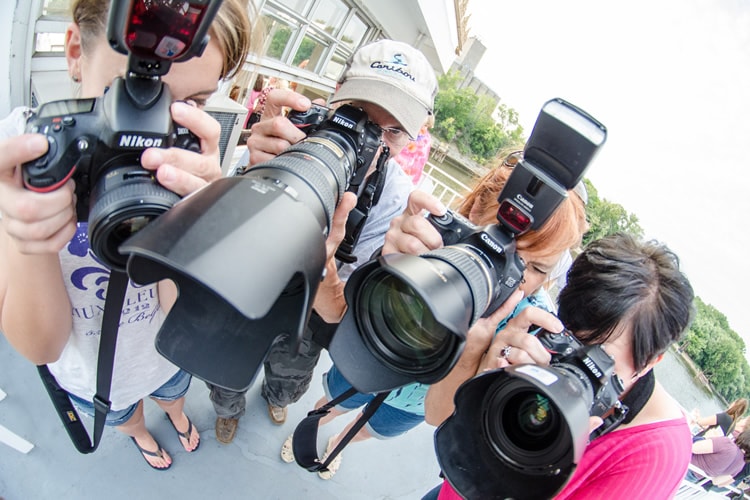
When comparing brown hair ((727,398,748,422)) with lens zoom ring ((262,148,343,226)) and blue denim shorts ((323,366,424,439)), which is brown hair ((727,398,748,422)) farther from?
lens zoom ring ((262,148,343,226))

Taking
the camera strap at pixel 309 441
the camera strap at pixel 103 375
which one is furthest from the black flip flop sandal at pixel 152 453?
the camera strap at pixel 309 441

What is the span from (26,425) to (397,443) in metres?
1.56

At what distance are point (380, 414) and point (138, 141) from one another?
1.29m

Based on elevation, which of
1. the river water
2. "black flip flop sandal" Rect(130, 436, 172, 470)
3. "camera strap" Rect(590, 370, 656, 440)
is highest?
"camera strap" Rect(590, 370, 656, 440)

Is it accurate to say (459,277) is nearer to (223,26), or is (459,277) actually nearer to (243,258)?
(243,258)

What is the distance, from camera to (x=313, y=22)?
10.6 feet

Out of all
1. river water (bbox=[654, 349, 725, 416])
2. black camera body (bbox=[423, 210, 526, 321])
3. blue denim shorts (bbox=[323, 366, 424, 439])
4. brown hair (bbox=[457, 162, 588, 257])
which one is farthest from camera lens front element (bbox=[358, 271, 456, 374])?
river water (bbox=[654, 349, 725, 416])

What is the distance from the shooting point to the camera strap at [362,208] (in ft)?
3.61

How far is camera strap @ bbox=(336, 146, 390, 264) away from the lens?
110 cm

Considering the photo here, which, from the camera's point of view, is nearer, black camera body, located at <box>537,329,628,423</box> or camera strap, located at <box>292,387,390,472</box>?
black camera body, located at <box>537,329,628,423</box>

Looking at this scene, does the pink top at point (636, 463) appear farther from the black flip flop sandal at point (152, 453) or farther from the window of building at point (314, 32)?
the window of building at point (314, 32)

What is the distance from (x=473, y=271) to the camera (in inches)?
28.5

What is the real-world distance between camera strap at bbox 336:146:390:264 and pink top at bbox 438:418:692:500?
0.84m

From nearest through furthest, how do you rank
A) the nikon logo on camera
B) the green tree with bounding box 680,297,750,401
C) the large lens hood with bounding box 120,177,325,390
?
the large lens hood with bounding box 120,177,325,390 → the nikon logo on camera → the green tree with bounding box 680,297,750,401
